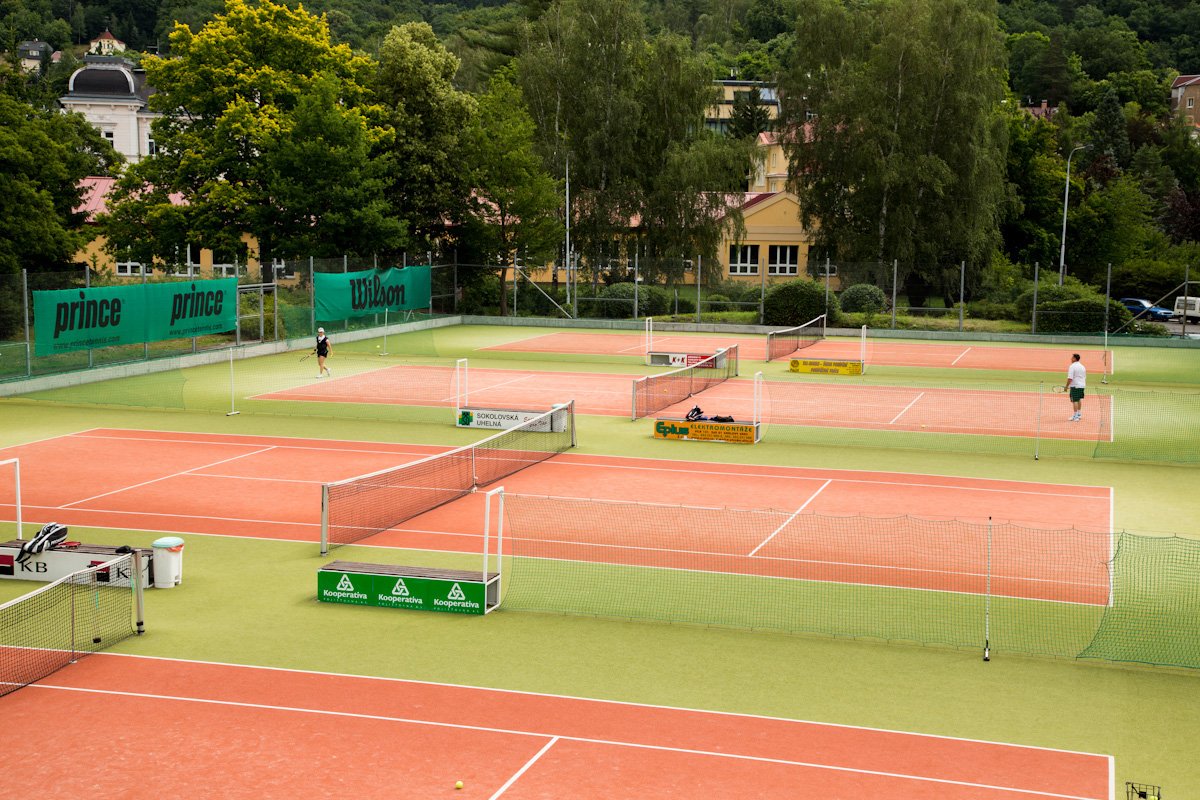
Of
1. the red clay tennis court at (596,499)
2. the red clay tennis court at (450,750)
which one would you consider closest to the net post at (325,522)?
the red clay tennis court at (596,499)

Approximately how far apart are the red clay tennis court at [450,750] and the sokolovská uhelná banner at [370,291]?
38531 mm

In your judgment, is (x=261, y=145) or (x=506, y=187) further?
(x=506, y=187)

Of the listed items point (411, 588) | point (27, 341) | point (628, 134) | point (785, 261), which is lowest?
point (411, 588)

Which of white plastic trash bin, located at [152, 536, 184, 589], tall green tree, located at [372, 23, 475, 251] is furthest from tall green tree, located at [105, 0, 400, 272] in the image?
white plastic trash bin, located at [152, 536, 184, 589]

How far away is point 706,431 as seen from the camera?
2911 centimetres

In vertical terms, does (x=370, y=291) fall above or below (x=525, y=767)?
above

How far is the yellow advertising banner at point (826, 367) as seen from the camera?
139 feet

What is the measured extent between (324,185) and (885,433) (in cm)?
3088

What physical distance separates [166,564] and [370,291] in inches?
1494

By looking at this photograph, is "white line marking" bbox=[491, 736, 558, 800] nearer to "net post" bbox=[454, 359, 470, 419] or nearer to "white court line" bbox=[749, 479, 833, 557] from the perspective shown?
"white court line" bbox=[749, 479, 833, 557]

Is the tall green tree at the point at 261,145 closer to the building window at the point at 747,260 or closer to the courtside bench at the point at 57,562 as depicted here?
the building window at the point at 747,260

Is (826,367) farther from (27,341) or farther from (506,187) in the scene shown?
(27,341)

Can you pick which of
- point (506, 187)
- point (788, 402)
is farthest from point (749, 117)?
point (788, 402)

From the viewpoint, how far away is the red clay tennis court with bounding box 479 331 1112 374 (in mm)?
47156
